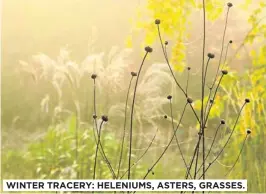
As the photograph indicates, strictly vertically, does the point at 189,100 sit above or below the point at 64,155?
above

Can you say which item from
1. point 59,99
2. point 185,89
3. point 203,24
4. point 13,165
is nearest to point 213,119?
point 185,89

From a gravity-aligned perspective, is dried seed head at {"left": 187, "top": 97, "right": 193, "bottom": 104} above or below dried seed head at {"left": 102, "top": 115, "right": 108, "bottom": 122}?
above

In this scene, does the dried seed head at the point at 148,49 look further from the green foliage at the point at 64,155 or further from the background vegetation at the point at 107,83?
the green foliage at the point at 64,155

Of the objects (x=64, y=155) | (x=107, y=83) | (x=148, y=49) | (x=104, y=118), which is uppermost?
(x=148, y=49)

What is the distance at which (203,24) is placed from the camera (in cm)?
162

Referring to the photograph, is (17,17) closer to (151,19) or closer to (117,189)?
(151,19)
